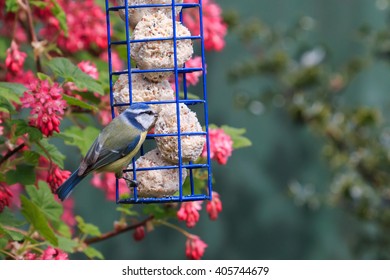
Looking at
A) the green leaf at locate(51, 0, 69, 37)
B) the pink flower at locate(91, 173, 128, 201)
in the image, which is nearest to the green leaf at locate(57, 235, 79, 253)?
the pink flower at locate(91, 173, 128, 201)

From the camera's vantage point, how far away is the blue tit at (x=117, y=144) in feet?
10.0

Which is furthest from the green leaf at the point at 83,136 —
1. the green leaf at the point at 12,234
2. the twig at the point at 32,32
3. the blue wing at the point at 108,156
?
the green leaf at the point at 12,234

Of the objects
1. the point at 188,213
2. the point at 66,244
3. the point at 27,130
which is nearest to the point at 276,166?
the point at 188,213

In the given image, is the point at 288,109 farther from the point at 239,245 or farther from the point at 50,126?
the point at 50,126

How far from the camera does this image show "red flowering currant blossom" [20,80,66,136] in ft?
9.94

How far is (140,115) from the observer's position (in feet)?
9.95

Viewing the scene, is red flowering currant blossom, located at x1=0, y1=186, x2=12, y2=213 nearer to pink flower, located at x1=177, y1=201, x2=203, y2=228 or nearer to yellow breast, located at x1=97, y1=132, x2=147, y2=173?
yellow breast, located at x1=97, y1=132, x2=147, y2=173

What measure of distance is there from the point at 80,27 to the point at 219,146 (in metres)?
1.08

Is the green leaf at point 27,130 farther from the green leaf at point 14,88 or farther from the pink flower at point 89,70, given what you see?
the pink flower at point 89,70

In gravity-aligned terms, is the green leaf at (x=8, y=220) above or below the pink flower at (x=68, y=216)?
above

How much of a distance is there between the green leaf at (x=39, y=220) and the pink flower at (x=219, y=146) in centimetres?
74

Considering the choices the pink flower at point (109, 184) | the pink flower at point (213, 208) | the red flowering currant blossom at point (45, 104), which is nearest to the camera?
the red flowering currant blossom at point (45, 104)

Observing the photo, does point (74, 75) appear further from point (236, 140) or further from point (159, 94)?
point (236, 140)

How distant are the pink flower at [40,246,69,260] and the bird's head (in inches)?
23.4
